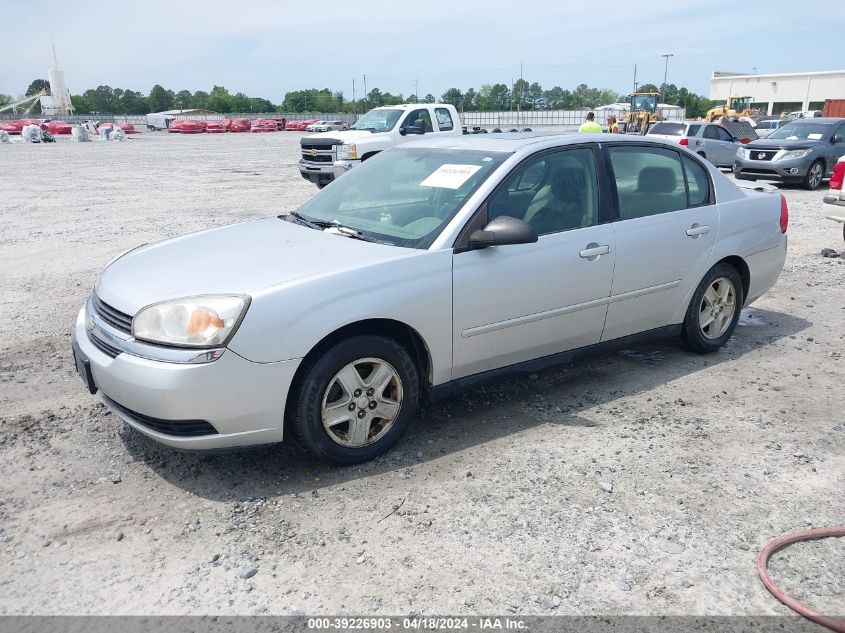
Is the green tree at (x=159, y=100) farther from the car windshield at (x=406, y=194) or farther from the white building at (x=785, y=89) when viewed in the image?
the car windshield at (x=406, y=194)

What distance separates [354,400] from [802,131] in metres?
17.5

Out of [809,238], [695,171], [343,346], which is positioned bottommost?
[809,238]

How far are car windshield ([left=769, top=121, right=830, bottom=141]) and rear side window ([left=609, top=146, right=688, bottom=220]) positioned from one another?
1409 centimetres

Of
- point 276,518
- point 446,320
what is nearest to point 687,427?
point 446,320

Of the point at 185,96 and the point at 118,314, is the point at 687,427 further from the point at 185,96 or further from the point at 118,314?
the point at 185,96

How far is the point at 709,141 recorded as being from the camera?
20219 mm

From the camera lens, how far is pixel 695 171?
5270 millimetres

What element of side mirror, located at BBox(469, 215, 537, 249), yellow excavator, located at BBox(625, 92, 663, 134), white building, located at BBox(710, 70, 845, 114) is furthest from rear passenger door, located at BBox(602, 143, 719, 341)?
white building, located at BBox(710, 70, 845, 114)

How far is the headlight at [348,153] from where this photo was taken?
16156mm

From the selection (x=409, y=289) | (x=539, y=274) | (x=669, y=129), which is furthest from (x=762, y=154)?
(x=409, y=289)

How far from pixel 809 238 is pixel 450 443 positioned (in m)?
8.64

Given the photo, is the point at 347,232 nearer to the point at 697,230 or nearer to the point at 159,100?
the point at 697,230

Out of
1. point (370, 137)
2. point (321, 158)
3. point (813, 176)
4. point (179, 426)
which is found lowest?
point (813, 176)

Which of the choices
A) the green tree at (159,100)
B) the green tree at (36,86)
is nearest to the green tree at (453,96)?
the green tree at (159,100)
